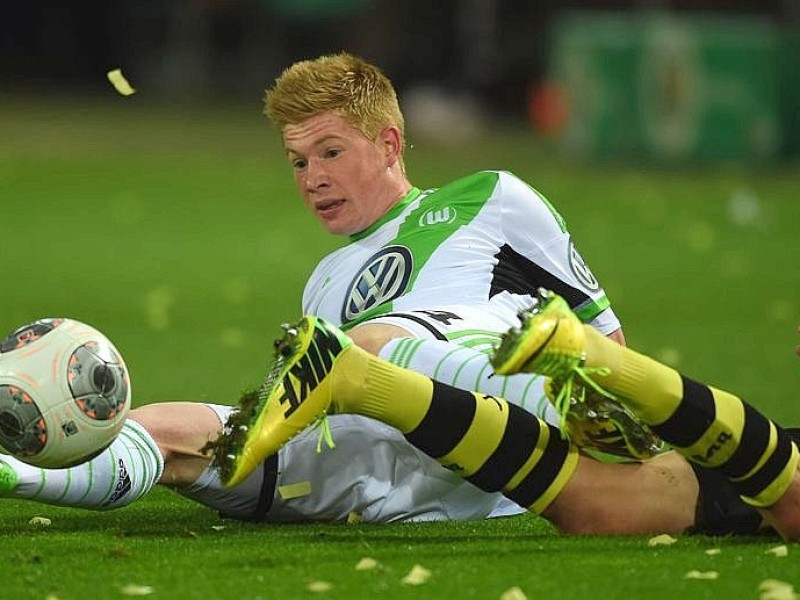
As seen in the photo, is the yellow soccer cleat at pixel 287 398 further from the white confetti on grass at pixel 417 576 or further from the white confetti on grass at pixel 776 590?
the white confetti on grass at pixel 776 590

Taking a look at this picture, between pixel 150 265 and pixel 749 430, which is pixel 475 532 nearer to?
pixel 749 430

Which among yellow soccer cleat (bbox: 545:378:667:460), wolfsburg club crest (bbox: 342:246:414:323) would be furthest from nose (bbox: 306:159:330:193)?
yellow soccer cleat (bbox: 545:378:667:460)

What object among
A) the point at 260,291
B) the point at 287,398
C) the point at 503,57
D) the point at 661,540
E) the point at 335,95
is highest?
the point at 335,95

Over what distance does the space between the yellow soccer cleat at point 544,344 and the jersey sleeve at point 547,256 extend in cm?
115

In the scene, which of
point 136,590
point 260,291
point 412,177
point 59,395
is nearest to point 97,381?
point 59,395

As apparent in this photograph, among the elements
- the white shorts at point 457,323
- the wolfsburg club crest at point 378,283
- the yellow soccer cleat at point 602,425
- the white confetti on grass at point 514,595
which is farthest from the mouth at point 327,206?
the white confetti on grass at point 514,595

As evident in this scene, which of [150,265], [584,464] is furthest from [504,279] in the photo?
[150,265]

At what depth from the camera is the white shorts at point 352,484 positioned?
495 centimetres

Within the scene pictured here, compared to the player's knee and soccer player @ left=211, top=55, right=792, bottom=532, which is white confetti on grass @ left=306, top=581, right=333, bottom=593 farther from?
soccer player @ left=211, top=55, right=792, bottom=532

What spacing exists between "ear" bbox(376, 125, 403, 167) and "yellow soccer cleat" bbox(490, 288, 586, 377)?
1.51 meters

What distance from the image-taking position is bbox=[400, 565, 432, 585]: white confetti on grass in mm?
4082

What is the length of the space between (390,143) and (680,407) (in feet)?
5.48

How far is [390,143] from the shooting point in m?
5.70

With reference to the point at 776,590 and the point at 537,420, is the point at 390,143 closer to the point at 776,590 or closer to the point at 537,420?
the point at 537,420
